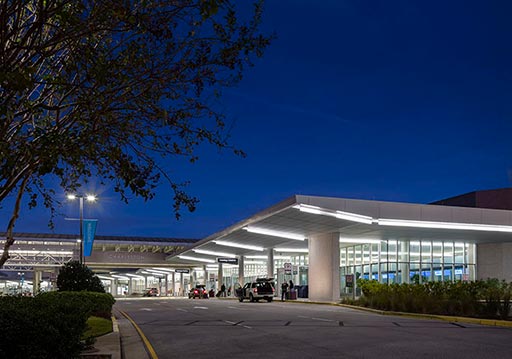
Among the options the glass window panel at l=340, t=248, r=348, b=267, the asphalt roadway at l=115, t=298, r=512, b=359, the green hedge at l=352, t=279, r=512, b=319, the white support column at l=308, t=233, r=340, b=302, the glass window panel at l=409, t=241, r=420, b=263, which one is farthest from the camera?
the glass window panel at l=340, t=248, r=348, b=267

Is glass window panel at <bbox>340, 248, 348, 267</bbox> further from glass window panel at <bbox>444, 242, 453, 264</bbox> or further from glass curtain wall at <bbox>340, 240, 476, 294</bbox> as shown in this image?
glass window panel at <bbox>444, 242, 453, 264</bbox>

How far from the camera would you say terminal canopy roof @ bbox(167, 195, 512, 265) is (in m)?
35.3

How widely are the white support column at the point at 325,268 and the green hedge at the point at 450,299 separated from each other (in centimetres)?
859

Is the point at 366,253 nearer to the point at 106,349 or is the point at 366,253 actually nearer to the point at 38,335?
the point at 106,349

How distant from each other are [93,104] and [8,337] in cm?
339

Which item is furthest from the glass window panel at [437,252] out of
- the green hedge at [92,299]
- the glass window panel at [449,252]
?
the green hedge at [92,299]

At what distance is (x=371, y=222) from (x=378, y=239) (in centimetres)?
1101

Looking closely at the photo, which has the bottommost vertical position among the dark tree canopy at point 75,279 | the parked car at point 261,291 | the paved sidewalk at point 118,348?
the parked car at point 261,291

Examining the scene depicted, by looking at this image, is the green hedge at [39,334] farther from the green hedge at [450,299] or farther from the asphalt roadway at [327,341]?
the green hedge at [450,299]

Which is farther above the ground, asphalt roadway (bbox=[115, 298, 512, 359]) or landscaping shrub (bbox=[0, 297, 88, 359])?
landscaping shrub (bbox=[0, 297, 88, 359])

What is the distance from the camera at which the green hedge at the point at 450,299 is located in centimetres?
2339

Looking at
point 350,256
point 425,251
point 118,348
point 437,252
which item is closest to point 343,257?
point 350,256

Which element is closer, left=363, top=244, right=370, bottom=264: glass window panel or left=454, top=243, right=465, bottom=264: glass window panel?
left=363, top=244, right=370, bottom=264: glass window panel

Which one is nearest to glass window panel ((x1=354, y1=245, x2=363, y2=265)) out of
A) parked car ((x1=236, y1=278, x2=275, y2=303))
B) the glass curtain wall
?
the glass curtain wall
